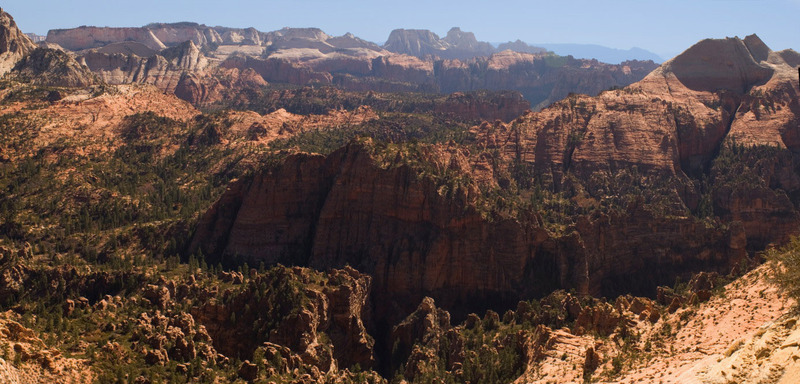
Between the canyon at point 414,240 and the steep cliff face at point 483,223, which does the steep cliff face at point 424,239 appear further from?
the canyon at point 414,240

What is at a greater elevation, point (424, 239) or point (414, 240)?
point (424, 239)

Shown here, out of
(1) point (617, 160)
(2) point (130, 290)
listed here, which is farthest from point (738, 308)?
(1) point (617, 160)

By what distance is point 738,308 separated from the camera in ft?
199

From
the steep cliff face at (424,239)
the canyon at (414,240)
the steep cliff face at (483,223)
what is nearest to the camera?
the canyon at (414,240)

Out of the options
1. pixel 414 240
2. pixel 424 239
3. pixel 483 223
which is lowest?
pixel 414 240

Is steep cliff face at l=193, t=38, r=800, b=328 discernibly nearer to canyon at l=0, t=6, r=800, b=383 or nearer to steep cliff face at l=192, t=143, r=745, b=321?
steep cliff face at l=192, t=143, r=745, b=321

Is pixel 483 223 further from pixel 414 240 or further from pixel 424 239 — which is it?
pixel 414 240

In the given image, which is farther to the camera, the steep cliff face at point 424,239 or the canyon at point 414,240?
the steep cliff face at point 424,239

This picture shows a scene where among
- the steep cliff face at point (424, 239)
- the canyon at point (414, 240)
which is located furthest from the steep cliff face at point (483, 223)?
the canyon at point (414, 240)

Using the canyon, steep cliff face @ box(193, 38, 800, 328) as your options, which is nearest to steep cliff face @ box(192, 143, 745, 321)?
steep cliff face @ box(193, 38, 800, 328)

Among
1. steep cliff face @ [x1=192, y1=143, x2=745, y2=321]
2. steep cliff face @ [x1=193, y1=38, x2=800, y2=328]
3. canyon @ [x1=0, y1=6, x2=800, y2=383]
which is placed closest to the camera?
canyon @ [x1=0, y1=6, x2=800, y2=383]

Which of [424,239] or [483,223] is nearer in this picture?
[483,223]

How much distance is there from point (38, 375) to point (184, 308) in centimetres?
2624

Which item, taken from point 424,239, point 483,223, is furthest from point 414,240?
point 483,223
